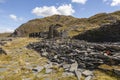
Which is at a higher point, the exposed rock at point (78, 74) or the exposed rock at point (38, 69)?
the exposed rock at point (38, 69)

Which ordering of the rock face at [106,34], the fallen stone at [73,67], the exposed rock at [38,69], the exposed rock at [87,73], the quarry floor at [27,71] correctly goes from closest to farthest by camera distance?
the quarry floor at [27,71]
the exposed rock at [87,73]
the fallen stone at [73,67]
the exposed rock at [38,69]
the rock face at [106,34]

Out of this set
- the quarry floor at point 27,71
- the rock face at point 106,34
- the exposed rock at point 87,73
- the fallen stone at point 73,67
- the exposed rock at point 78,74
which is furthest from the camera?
the rock face at point 106,34

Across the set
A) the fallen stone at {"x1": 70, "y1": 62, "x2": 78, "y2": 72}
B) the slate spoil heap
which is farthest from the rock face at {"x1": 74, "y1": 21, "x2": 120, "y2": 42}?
the fallen stone at {"x1": 70, "y1": 62, "x2": 78, "y2": 72}

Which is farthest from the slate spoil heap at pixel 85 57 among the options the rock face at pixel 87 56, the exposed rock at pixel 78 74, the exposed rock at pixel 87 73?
the exposed rock at pixel 87 73

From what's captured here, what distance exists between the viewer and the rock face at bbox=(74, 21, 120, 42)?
122ft

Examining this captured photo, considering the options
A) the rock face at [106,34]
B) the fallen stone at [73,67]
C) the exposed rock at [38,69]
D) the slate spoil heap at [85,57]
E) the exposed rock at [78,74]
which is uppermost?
the rock face at [106,34]

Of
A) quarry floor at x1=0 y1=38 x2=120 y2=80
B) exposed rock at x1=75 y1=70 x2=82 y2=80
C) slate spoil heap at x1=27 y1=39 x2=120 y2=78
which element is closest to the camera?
exposed rock at x1=75 y1=70 x2=82 y2=80

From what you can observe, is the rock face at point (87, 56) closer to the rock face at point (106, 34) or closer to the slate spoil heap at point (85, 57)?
the slate spoil heap at point (85, 57)

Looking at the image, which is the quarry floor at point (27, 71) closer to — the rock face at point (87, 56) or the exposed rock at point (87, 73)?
the exposed rock at point (87, 73)

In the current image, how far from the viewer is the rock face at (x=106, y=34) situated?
37.2m

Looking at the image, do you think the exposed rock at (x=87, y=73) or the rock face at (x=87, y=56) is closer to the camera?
the exposed rock at (x=87, y=73)

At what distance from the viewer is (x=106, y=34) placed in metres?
39.2

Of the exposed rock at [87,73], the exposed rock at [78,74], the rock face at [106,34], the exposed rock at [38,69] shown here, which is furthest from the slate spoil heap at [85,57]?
the rock face at [106,34]

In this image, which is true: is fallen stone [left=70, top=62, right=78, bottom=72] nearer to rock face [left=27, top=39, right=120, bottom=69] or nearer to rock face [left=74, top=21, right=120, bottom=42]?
rock face [left=27, top=39, right=120, bottom=69]
